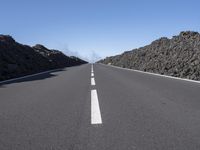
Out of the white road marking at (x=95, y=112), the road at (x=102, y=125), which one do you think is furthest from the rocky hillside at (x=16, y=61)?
the road at (x=102, y=125)

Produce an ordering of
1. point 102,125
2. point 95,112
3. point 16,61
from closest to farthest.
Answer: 1. point 102,125
2. point 95,112
3. point 16,61

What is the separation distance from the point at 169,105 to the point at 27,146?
4499 mm

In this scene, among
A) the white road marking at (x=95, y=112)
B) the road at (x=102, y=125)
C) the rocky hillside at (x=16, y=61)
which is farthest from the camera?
the rocky hillside at (x=16, y=61)

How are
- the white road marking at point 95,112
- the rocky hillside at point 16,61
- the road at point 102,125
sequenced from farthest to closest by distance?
the rocky hillside at point 16,61 < the white road marking at point 95,112 < the road at point 102,125

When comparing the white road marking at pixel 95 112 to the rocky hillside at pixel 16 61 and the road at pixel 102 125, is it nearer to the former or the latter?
the road at pixel 102 125

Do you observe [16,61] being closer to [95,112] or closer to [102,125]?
[95,112]

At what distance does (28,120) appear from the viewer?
6660 millimetres

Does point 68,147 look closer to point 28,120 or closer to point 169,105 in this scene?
point 28,120

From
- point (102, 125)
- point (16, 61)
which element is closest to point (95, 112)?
point (102, 125)

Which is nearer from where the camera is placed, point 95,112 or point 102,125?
point 102,125

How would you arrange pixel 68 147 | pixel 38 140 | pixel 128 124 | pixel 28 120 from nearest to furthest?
pixel 68 147, pixel 38 140, pixel 128 124, pixel 28 120

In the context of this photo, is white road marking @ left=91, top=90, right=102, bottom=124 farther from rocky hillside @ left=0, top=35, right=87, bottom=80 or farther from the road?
rocky hillside @ left=0, top=35, right=87, bottom=80

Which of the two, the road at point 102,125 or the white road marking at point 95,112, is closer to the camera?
the road at point 102,125

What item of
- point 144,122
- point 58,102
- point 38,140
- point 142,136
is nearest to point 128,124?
point 144,122
